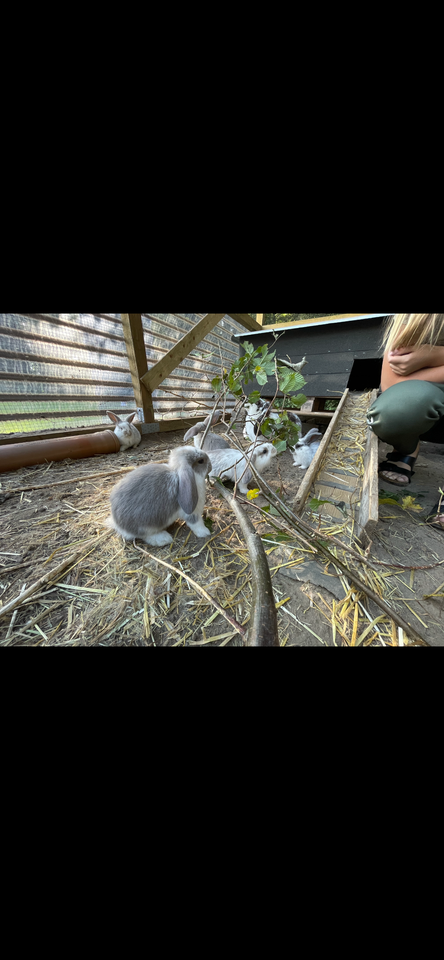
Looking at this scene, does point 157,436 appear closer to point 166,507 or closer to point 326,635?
point 166,507

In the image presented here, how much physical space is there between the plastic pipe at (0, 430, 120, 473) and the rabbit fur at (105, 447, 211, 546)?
190 centimetres

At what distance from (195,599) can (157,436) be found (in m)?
3.97

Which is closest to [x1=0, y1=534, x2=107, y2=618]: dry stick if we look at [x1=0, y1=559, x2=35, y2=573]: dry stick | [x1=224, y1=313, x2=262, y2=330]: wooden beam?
[x1=0, y1=559, x2=35, y2=573]: dry stick

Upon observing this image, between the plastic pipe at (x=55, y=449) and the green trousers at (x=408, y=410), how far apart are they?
3.42 meters

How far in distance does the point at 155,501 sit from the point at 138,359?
3638 millimetres

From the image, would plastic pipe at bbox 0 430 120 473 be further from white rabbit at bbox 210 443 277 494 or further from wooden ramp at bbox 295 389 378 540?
wooden ramp at bbox 295 389 378 540

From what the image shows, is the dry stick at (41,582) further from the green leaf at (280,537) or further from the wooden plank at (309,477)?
the wooden plank at (309,477)

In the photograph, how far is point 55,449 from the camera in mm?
3295

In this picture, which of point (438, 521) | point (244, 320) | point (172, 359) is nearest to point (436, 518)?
point (438, 521)

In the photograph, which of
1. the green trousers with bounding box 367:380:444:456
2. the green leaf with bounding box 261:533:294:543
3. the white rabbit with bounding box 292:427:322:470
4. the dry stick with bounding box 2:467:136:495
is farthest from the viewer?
the white rabbit with bounding box 292:427:322:470

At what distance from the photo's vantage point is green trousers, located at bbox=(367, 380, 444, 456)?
228cm

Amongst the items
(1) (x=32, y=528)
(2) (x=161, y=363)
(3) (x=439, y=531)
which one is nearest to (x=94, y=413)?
(2) (x=161, y=363)

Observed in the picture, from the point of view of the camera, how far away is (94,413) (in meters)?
4.53

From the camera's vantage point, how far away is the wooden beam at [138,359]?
14.1ft
